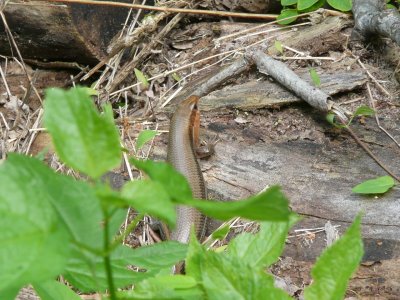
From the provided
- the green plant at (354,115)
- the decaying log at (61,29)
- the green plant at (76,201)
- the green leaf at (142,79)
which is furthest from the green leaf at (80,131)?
the green leaf at (142,79)

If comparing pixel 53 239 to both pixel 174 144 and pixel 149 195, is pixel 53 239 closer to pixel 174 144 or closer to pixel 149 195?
pixel 149 195

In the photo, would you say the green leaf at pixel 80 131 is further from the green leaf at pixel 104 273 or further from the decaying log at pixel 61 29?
the decaying log at pixel 61 29

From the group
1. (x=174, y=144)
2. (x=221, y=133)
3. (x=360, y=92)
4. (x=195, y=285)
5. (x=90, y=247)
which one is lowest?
(x=174, y=144)

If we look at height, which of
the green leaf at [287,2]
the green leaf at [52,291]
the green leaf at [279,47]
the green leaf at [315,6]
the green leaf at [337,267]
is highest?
the green leaf at [337,267]

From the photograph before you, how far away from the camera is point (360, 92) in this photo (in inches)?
142

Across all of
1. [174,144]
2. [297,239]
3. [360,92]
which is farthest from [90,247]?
[174,144]

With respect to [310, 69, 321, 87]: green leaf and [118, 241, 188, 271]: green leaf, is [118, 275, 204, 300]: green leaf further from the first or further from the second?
[310, 69, 321, 87]: green leaf

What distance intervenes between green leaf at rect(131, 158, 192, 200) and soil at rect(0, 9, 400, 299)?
226cm

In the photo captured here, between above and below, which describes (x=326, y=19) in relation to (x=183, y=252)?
below

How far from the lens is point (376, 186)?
2951 millimetres

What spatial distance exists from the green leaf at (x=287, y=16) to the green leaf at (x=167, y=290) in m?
3.76

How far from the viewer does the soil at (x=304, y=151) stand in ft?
9.29

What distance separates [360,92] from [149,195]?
3257 mm

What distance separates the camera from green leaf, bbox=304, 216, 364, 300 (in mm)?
→ 662
